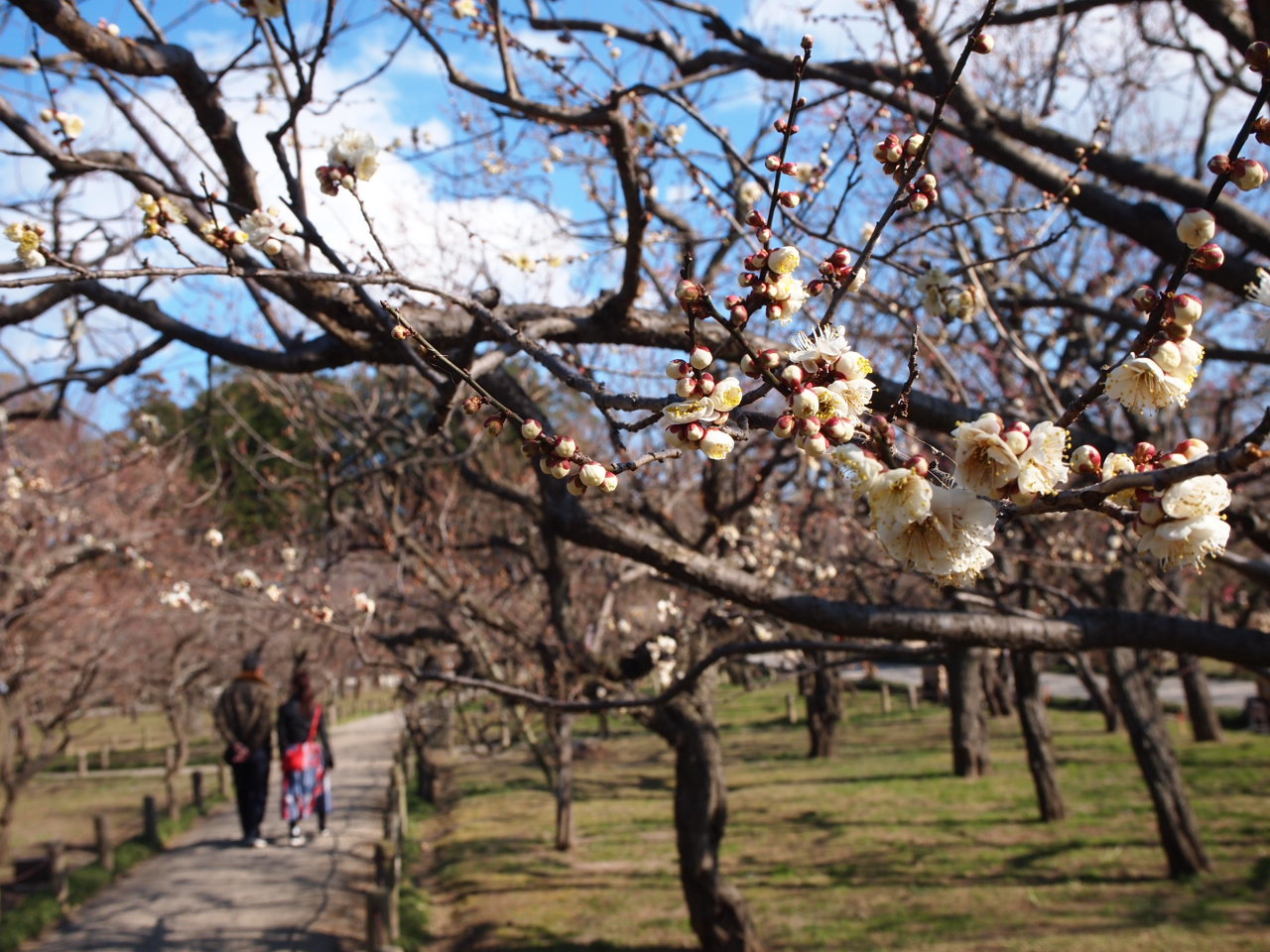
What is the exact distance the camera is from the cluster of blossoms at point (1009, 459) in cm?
104

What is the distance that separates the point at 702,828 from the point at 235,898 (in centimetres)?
396

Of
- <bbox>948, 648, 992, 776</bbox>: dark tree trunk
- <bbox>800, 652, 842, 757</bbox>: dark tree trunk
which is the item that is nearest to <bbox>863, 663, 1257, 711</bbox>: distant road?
<bbox>800, 652, 842, 757</bbox>: dark tree trunk

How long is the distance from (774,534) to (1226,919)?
4581 millimetres

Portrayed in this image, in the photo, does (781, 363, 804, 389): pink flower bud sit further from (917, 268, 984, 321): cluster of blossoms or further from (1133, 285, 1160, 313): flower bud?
(917, 268, 984, 321): cluster of blossoms

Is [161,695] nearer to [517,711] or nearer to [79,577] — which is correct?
[79,577]

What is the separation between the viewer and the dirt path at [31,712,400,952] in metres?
6.09

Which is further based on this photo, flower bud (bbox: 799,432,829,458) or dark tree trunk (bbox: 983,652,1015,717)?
dark tree trunk (bbox: 983,652,1015,717)

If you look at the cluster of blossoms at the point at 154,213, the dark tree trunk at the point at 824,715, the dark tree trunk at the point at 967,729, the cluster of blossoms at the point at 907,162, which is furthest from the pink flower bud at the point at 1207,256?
the dark tree trunk at the point at 824,715

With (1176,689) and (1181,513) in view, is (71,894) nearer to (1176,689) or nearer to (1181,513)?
(1181,513)

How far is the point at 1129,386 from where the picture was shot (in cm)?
120

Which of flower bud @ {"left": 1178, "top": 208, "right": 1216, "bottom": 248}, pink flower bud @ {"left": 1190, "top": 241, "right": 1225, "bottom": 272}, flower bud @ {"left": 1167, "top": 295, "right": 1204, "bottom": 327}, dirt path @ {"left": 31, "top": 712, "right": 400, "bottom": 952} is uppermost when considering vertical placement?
Answer: flower bud @ {"left": 1178, "top": 208, "right": 1216, "bottom": 248}

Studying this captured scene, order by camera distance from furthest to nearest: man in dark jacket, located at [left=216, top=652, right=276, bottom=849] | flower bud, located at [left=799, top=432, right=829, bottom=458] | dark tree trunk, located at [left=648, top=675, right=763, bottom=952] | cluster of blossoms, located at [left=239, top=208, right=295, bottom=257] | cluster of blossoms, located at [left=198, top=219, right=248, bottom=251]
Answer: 1. man in dark jacket, located at [left=216, top=652, right=276, bottom=849]
2. dark tree trunk, located at [left=648, top=675, right=763, bottom=952]
3. cluster of blossoms, located at [left=239, top=208, right=295, bottom=257]
4. cluster of blossoms, located at [left=198, top=219, right=248, bottom=251]
5. flower bud, located at [left=799, top=432, right=829, bottom=458]

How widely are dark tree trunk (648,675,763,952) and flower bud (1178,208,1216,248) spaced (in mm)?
4433

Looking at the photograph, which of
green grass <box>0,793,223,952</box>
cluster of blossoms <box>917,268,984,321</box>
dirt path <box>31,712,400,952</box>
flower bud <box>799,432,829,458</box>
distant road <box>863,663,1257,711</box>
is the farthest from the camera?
distant road <box>863,663,1257,711</box>
